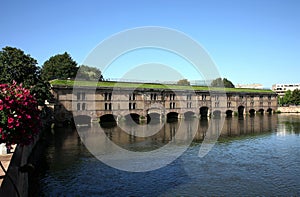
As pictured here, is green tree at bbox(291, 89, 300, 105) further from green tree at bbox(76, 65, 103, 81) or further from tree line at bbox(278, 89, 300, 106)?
green tree at bbox(76, 65, 103, 81)

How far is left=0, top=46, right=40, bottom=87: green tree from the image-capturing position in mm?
44844

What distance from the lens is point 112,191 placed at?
18.3 m

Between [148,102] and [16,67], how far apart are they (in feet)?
103

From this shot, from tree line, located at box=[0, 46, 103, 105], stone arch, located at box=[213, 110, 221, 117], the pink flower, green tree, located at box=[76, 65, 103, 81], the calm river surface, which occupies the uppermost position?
green tree, located at box=[76, 65, 103, 81]

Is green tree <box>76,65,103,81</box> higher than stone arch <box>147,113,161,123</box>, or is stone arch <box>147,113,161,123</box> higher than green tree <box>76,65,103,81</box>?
green tree <box>76,65,103,81</box>

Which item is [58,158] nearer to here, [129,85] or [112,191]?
[112,191]

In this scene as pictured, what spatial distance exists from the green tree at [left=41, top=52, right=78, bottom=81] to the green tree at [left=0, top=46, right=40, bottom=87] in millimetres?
40327

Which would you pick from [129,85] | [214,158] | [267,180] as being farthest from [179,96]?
[267,180]

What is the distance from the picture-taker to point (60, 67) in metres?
87.5

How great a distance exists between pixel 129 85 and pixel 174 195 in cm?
4876

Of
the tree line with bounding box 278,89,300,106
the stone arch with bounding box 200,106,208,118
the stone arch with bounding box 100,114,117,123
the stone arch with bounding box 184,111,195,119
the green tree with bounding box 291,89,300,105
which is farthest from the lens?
the tree line with bounding box 278,89,300,106

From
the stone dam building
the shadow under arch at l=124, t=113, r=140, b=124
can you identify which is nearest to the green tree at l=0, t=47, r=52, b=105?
the stone dam building

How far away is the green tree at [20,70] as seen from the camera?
4484cm

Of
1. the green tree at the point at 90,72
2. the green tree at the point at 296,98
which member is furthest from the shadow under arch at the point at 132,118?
the green tree at the point at 296,98
